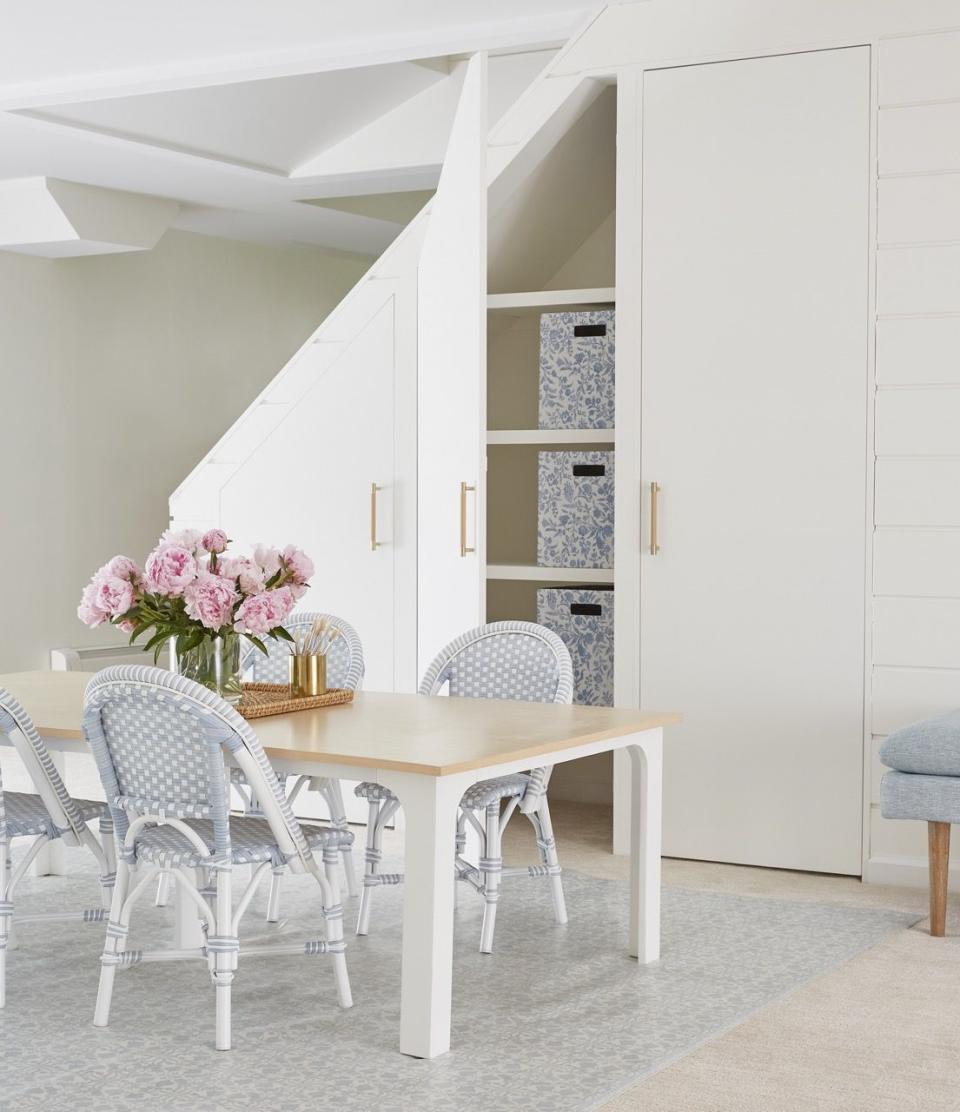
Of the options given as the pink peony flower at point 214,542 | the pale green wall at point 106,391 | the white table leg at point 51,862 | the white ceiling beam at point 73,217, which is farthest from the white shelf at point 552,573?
the pale green wall at point 106,391

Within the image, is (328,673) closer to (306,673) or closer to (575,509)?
(306,673)

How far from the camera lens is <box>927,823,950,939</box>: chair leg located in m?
3.94

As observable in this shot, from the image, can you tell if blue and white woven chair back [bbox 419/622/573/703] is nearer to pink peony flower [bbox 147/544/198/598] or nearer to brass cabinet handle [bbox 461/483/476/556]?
brass cabinet handle [bbox 461/483/476/556]

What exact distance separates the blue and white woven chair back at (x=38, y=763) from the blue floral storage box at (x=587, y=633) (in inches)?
90.5

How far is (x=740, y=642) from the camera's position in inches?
187

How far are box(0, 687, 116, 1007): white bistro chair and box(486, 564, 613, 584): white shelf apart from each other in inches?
78.3

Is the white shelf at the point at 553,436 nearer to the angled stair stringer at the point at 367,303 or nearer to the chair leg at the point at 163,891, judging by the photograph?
the angled stair stringer at the point at 367,303

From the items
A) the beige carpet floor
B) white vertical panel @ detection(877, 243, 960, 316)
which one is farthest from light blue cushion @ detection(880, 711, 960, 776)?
white vertical panel @ detection(877, 243, 960, 316)

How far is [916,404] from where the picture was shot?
14.8 feet

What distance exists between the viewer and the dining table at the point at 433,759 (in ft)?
9.66

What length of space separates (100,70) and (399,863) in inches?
119

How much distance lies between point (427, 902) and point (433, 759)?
→ 0.27 m

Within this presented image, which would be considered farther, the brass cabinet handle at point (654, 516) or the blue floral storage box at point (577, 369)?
the blue floral storage box at point (577, 369)

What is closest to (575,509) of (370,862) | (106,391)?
(370,862)
